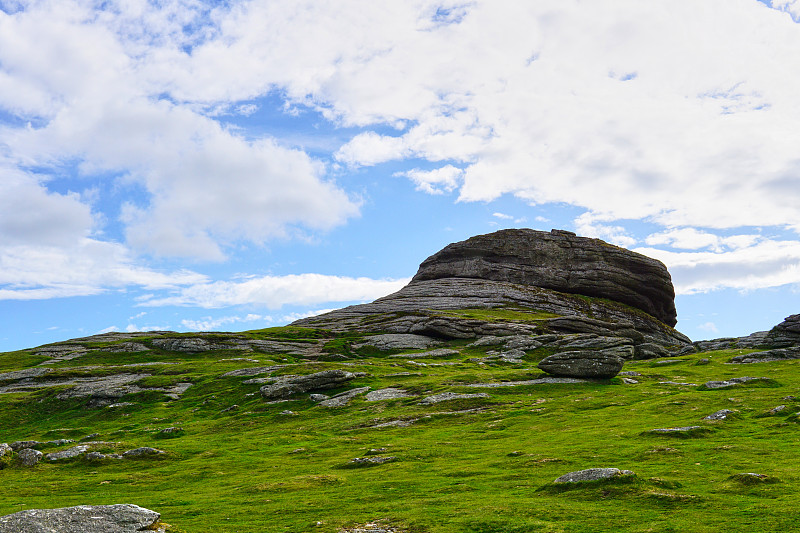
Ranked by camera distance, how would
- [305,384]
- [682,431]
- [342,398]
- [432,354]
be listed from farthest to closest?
[432,354] → [305,384] → [342,398] → [682,431]

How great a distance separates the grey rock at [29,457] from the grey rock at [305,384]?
28980 millimetres

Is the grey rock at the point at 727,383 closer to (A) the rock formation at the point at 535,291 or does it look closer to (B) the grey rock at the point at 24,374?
(A) the rock formation at the point at 535,291

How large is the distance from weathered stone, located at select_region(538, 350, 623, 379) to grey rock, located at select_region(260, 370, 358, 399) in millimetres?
26647

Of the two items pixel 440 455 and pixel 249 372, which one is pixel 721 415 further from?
pixel 249 372

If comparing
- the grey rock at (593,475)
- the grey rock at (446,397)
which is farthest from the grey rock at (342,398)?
the grey rock at (593,475)

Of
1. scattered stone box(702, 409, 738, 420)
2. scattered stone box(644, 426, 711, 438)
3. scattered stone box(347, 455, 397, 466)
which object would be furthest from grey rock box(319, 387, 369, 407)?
scattered stone box(702, 409, 738, 420)

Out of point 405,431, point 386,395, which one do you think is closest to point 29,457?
point 405,431

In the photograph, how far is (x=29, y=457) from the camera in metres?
45.4

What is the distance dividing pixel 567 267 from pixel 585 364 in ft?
368

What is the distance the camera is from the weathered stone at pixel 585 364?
69500mm

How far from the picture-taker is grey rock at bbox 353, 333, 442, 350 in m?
114

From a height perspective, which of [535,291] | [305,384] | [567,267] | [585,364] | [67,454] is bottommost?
[67,454]

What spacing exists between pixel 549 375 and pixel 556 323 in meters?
59.9

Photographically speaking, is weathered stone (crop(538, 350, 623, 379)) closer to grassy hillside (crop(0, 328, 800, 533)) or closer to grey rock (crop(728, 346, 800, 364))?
grassy hillside (crop(0, 328, 800, 533))
